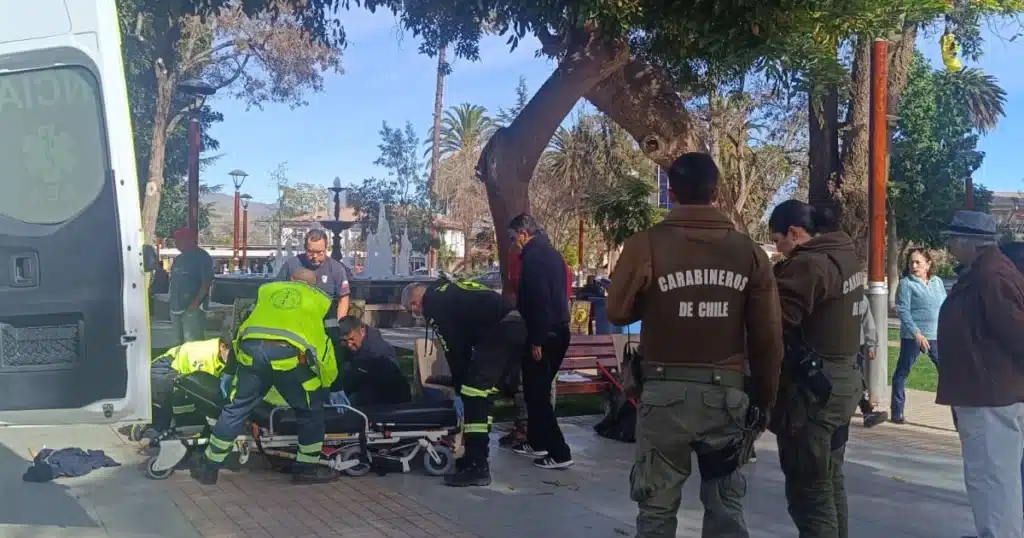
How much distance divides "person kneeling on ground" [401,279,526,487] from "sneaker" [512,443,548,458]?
0.74 m

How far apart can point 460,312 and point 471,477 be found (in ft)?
3.69

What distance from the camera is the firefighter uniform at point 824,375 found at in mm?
4336

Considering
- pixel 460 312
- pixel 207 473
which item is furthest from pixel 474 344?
pixel 207 473

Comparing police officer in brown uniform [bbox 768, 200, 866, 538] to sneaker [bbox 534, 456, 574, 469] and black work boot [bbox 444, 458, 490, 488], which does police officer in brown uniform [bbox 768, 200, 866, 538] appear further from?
sneaker [bbox 534, 456, 574, 469]

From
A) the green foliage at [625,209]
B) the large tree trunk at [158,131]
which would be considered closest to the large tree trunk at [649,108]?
the green foliage at [625,209]

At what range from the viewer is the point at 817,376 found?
4.31m

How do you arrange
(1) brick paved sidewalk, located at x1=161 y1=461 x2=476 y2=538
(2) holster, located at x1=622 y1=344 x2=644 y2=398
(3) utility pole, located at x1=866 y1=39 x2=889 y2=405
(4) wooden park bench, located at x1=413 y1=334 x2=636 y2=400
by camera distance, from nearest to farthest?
(2) holster, located at x1=622 y1=344 x2=644 y2=398 < (1) brick paved sidewalk, located at x1=161 y1=461 x2=476 y2=538 < (4) wooden park bench, located at x1=413 y1=334 x2=636 y2=400 < (3) utility pole, located at x1=866 y1=39 x2=889 y2=405

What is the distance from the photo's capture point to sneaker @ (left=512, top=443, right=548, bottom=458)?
7.26 meters

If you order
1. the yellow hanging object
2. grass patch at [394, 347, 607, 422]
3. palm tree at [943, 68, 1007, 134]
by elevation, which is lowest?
grass patch at [394, 347, 607, 422]

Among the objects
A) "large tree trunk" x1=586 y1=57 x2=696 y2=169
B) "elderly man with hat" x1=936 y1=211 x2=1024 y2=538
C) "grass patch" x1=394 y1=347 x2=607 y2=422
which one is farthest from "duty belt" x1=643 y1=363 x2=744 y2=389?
"large tree trunk" x1=586 y1=57 x2=696 y2=169

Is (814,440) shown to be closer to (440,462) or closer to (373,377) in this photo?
(440,462)

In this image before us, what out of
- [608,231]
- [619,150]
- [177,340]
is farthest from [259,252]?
[177,340]

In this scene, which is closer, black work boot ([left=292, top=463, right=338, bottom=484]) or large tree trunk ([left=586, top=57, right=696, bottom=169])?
black work boot ([left=292, top=463, right=338, bottom=484])

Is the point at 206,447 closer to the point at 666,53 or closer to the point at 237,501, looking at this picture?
the point at 237,501
